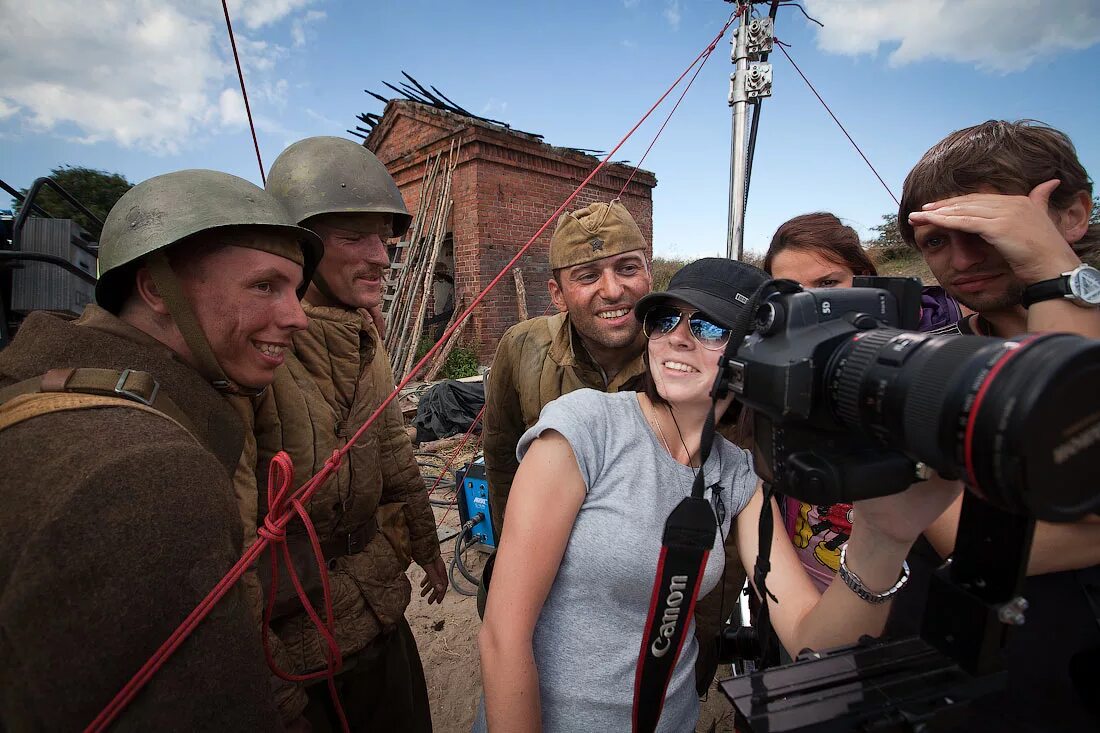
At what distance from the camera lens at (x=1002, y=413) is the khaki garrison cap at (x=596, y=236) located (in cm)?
147

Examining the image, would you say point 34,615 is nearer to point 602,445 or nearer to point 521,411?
point 602,445

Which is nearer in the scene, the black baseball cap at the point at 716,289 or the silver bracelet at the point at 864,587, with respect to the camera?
the silver bracelet at the point at 864,587

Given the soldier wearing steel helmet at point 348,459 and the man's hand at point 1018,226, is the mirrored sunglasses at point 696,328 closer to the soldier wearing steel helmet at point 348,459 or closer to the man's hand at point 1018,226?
the man's hand at point 1018,226

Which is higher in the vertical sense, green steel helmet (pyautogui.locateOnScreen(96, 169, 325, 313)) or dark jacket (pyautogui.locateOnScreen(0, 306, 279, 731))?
green steel helmet (pyautogui.locateOnScreen(96, 169, 325, 313))

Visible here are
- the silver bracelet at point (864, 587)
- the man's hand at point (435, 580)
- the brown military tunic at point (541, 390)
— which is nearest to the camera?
the silver bracelet at point (864, 587)

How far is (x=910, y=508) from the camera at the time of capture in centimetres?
93

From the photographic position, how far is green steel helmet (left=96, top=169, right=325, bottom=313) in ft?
3.66

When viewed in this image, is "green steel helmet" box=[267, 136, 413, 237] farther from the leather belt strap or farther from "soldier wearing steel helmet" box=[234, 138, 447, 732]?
the leather belt strap

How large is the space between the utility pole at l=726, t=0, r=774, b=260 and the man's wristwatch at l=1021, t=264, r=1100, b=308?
2.43 meters

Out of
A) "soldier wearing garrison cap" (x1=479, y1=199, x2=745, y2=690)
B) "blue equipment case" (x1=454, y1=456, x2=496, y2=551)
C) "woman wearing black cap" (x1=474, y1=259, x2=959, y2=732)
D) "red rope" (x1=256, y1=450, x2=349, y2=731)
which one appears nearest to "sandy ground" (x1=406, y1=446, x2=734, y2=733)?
"blue equipment case" (x1=454, y1=456, x2=496, y2=551)

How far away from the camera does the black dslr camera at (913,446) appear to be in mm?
591

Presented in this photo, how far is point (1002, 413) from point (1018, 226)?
3.43 feet

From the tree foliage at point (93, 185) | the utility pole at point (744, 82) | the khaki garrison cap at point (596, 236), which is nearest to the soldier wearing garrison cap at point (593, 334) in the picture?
the khaki garrison cap at point (596, 236)

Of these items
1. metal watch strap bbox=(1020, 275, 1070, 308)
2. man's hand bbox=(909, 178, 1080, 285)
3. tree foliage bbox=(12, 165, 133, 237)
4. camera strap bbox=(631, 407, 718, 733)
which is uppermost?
tree foliage bbox=(12, 165, 133, 237)
